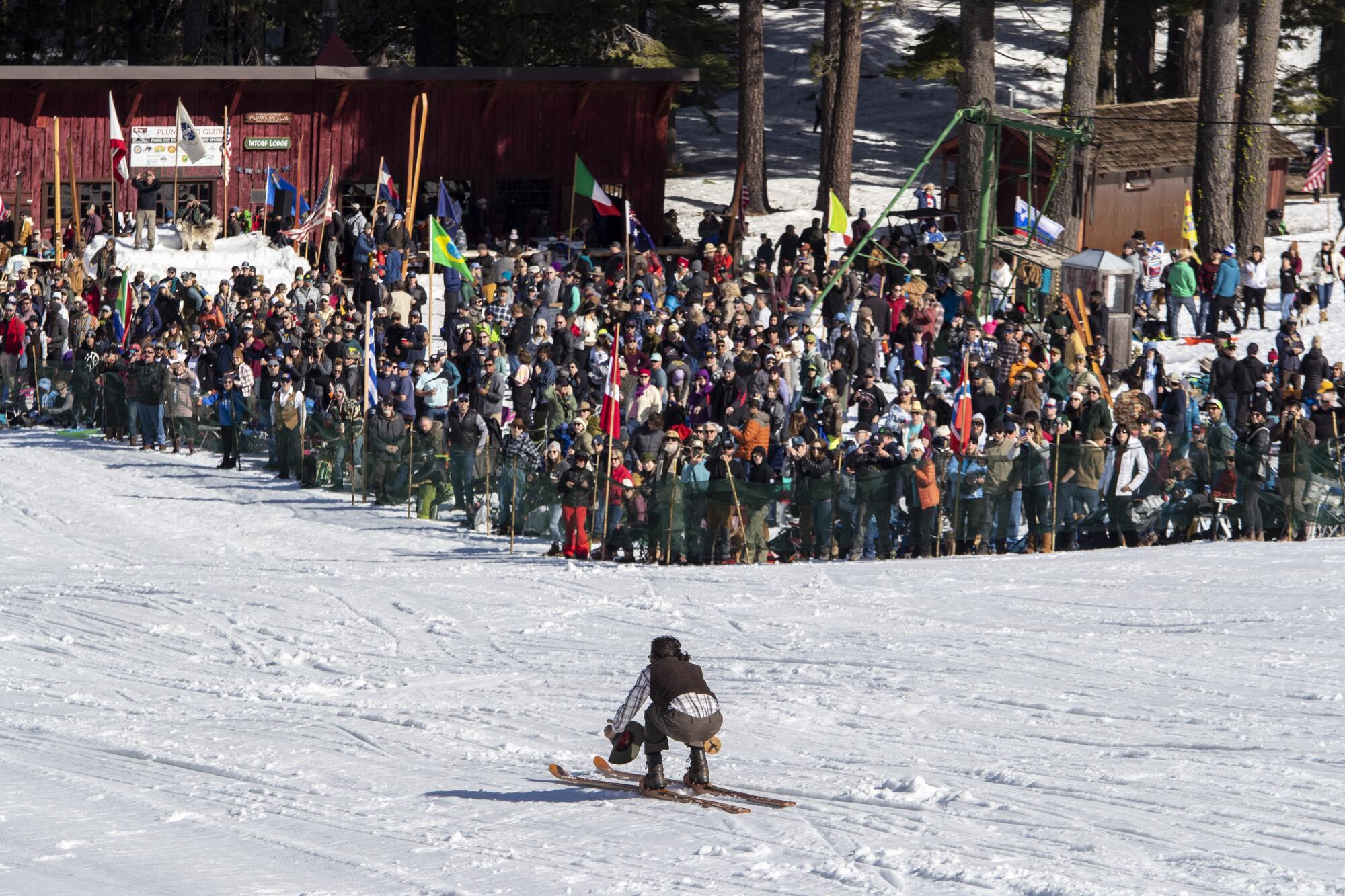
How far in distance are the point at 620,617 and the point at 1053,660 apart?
4.00m

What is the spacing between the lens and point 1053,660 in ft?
51.1

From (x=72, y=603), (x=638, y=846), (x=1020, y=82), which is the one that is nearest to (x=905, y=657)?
(x=638, y=846)

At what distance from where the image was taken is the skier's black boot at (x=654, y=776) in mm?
12203

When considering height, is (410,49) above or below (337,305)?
above

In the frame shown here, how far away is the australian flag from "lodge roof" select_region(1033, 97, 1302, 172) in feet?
28.4

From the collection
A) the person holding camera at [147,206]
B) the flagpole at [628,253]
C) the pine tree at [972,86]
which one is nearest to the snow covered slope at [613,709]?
the flagpole at [628,253]

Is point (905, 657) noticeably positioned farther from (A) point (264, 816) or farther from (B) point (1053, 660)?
(A) point (264, 816)

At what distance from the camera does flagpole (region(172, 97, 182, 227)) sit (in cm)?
3256

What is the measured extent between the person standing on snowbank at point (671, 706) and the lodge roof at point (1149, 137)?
80.6 ft

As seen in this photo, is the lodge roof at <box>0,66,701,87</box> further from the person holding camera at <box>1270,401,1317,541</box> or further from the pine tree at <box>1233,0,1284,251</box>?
the person holding camera at <box>1270,401,1317,541</box>

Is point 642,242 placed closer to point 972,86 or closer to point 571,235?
point 571,235

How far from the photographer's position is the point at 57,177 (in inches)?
1256

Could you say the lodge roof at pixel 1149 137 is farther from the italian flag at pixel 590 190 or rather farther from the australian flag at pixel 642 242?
the italian flag at pixel 590 190

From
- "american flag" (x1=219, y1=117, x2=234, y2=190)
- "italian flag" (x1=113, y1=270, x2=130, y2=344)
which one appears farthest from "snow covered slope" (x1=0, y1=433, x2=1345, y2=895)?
"american flag" (x1=219, y1=117, x2=234, y2=190)
